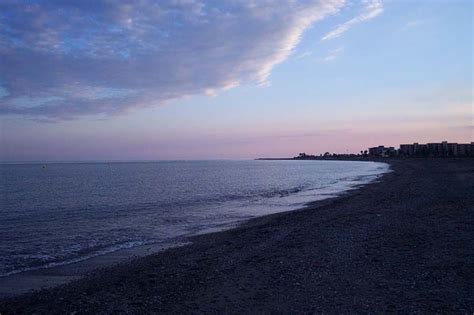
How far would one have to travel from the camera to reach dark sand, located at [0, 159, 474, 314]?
25.5ft

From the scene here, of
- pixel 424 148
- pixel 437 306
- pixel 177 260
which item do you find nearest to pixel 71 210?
pixel 177 260

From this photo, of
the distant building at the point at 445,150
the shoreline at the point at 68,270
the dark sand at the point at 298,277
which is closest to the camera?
the dark sand at the point at 298,277

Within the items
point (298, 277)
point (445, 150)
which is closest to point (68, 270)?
point (298, 277)

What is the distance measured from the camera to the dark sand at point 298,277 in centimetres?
778

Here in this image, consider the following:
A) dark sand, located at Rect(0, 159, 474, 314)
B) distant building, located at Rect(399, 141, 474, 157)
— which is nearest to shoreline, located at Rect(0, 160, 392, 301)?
dark sand, located at Rect(0, 159, 474, 314)

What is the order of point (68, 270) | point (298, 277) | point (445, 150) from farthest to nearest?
point (445, 150) → point (68, 270) → point (298, 277)

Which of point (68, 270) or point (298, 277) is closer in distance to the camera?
point (298, 277)

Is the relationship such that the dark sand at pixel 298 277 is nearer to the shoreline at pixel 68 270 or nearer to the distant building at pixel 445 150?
the shoreline at pixel 68 270

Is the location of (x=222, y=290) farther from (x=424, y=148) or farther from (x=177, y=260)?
(x=424, y=148)

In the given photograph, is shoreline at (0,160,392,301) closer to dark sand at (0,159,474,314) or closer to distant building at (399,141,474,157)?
dark sand at (0,159,474,314)

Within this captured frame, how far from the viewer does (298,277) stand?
941 cm

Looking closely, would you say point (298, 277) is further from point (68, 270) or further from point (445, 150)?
point (445, 150)

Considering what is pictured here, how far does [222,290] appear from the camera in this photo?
8.90 metres

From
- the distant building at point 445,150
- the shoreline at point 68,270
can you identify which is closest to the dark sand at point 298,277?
the shoreline at point 68,270
